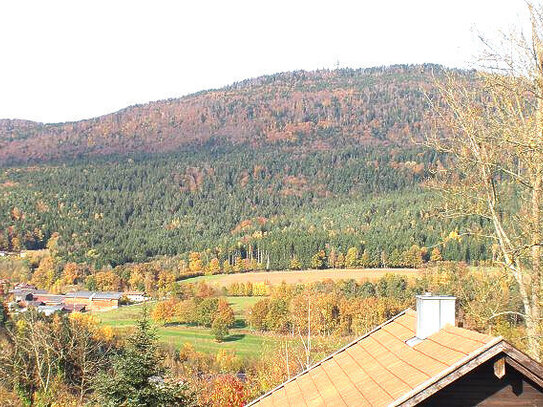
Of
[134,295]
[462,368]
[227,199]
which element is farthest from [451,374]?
[227,199]

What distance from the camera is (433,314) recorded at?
32.7ft

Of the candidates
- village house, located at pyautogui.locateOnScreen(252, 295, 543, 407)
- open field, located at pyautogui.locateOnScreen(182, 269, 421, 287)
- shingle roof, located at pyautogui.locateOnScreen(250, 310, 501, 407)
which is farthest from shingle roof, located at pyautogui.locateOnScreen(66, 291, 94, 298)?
village house, located at pyautogui.locateOnScreen(252, 295, 543, 407)

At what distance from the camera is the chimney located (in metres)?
9.89

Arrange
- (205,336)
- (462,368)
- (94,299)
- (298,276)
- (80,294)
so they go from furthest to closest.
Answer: (298,276)
(80,294)
(94,299)
(205,336)
(462,368)

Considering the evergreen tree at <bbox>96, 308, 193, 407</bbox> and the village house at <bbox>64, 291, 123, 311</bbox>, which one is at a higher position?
the evergreen tree at <bbox>96, 308, 193, 407</bbox>

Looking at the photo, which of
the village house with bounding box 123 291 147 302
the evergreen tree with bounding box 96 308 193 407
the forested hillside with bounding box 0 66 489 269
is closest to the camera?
the evergreen tree with bounding box 96 308 193 407

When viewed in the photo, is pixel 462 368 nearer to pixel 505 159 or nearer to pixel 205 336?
pixel 505 159

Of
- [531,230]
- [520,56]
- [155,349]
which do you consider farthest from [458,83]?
[155,349]

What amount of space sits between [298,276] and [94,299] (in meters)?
27.8

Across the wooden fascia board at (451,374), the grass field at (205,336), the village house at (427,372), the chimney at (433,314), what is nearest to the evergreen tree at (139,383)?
the village house at (427,372)

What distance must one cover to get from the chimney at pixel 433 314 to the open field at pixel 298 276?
7012cm

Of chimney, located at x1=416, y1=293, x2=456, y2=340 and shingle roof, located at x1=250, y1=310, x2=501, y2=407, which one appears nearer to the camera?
shingle roof, located at x1=250, y1=310, x2=501, y2=407

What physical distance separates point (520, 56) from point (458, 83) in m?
1.82

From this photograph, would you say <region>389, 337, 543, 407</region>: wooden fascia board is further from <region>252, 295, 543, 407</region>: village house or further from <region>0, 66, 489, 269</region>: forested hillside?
<region>0, 66, 489, 269</region>: forested hillside
